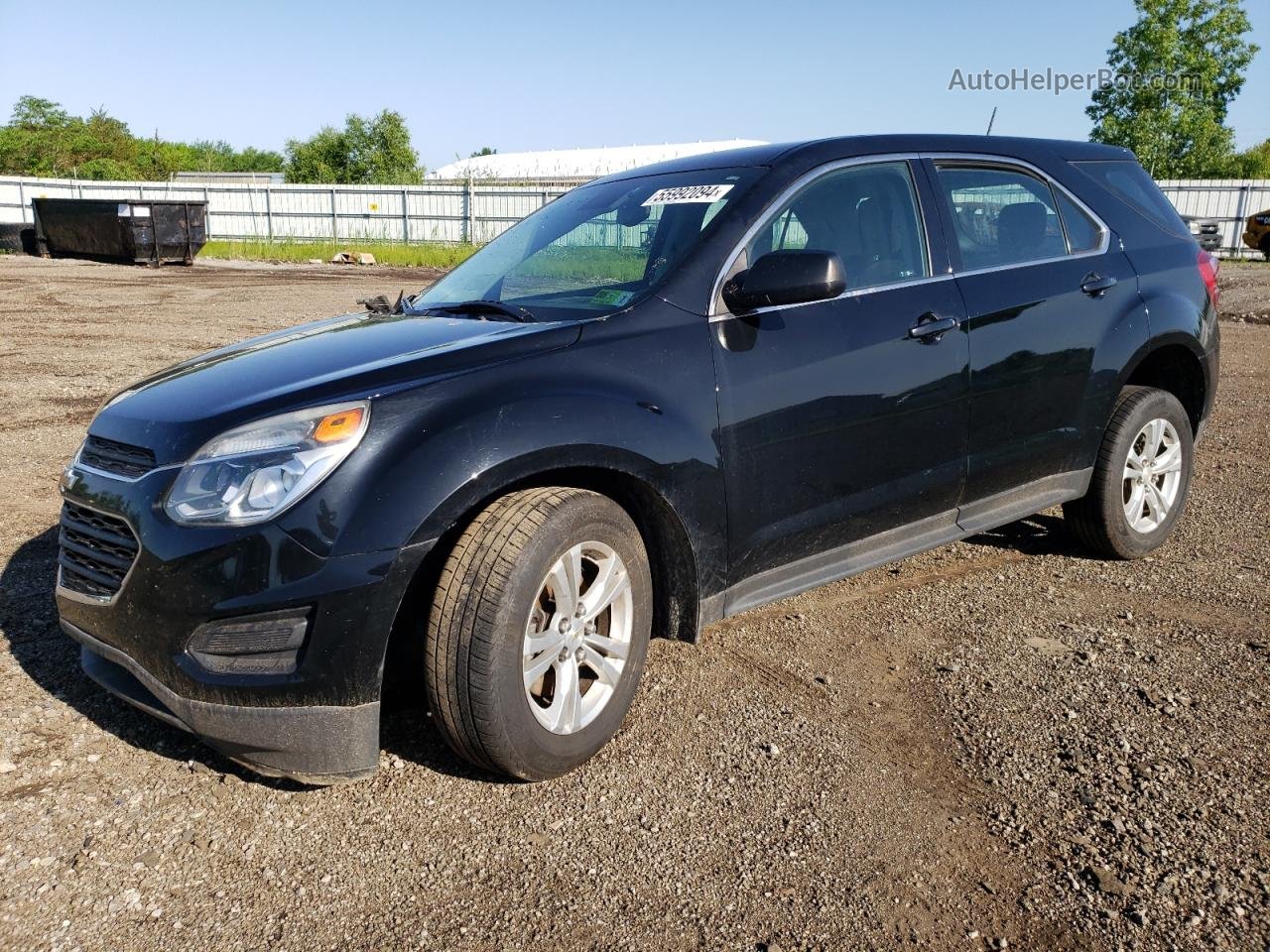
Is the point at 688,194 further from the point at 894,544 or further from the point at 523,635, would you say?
the point at 523,635

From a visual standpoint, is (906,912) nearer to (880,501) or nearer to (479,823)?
(479,823)

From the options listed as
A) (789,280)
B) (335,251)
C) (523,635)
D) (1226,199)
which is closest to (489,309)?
(789,280)

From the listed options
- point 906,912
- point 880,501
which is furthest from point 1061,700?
point 906,912

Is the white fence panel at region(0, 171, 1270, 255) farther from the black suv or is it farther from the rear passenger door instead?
the black suv

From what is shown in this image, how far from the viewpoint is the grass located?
31.2 m

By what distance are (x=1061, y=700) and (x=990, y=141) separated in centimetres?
231

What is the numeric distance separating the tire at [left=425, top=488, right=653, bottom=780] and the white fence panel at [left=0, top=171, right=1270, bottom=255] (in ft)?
103

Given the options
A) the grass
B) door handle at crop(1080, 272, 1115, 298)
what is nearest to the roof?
door handle at crop(1080, 272, 1115, 298)

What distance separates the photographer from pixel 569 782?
295cm

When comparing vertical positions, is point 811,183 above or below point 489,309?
above

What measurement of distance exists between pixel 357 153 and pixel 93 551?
72.9 meters

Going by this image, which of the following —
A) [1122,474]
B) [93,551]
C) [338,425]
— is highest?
[338,425]

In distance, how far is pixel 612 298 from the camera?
3.30m

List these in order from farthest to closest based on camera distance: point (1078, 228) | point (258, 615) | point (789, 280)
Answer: point (1078, 228)
point (789, 280)
point (258, 615)
